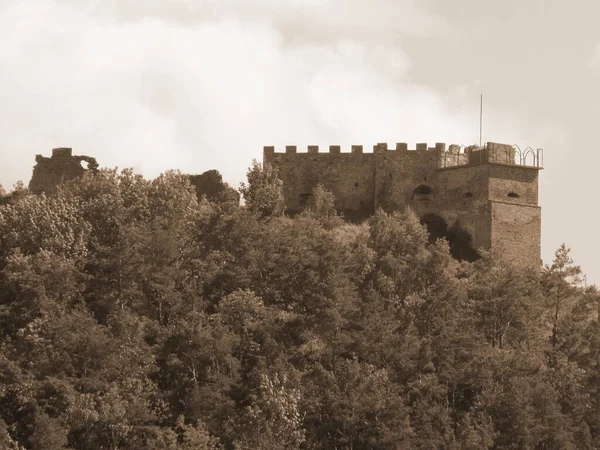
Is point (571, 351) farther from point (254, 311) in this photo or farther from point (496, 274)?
point (254, 311)

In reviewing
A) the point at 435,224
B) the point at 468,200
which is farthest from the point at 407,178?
the point at 468,200

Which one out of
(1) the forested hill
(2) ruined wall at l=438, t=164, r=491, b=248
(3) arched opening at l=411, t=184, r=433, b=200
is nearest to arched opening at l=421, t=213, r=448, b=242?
(2) ruined wall at l=438, t=164, r=491, b=248

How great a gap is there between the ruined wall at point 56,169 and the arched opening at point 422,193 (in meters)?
13.5

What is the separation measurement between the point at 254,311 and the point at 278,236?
215 inches

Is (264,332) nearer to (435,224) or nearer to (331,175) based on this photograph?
(435,224)

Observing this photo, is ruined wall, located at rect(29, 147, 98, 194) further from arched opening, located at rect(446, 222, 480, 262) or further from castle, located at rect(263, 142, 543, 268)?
arched opening, located at rect(446, 222, 480, 262)

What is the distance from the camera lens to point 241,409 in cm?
7775

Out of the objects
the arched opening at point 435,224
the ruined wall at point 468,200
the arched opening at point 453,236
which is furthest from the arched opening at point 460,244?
the arched opening at point 435,224

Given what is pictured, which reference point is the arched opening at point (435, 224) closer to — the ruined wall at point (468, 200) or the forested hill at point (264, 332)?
the ruined wall at point (468, 200)

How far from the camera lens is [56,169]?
302 feet

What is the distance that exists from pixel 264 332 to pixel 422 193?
1485cm

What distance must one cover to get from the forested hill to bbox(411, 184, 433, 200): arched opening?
114 inches

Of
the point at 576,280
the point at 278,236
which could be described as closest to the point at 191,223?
the point at 278,236

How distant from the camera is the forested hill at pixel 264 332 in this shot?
7700 centimetres
